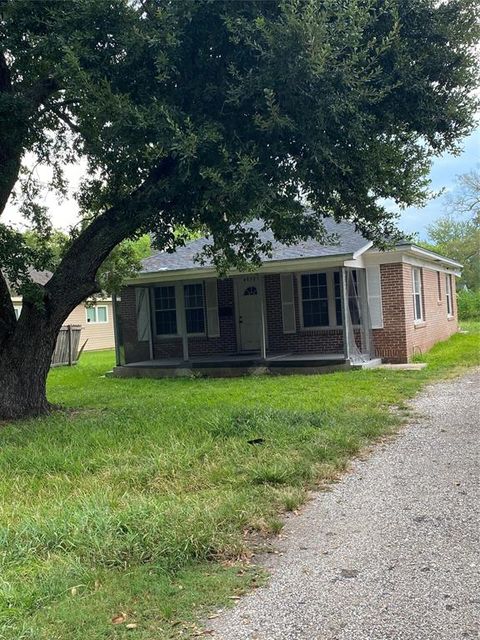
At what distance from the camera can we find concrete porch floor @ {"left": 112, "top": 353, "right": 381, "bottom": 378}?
14.0 m

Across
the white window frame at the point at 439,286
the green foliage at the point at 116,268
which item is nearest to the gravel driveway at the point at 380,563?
the green foliage at the point at 116,268

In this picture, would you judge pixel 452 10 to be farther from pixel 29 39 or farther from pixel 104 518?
pixel 104 518

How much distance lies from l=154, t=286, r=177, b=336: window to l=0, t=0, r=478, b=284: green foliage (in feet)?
27.8

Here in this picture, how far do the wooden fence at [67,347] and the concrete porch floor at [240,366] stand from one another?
526cm

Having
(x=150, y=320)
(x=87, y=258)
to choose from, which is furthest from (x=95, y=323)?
Answer: (x=87, y=258)

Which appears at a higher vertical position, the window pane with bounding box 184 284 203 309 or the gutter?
the gutter

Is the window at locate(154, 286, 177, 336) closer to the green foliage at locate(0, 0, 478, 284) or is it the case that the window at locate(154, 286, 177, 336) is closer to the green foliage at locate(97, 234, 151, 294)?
the green foliage at locate(97, 234, 151, 294)

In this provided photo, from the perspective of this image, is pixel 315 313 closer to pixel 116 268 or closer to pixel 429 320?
pixel 429 320

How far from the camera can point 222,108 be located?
748 cm

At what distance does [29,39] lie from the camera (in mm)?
7121

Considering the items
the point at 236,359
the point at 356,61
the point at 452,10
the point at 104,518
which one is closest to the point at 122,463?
the point at 104,518

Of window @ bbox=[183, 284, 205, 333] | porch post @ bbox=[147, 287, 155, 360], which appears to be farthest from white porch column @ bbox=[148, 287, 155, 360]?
window @ bbox=[183, 284, 205, 333]

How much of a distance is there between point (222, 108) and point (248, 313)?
9499 mm

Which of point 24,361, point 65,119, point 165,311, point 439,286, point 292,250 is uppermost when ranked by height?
point 65,119
